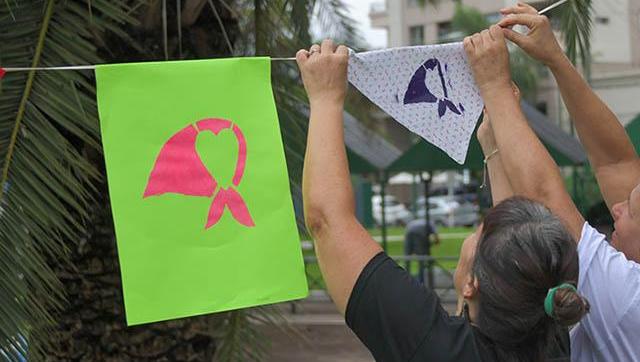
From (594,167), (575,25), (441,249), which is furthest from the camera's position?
(441,249)

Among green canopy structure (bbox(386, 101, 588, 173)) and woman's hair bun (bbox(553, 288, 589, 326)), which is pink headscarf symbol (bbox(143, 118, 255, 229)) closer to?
woman's hair bun (bbox(553, 288, 589, 326))

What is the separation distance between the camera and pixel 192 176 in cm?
242

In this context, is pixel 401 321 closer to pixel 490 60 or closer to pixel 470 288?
pixel 470 288

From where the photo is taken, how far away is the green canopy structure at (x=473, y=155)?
11.2 m

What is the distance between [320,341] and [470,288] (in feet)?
29.5

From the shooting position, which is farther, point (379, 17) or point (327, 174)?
point (379, 17)

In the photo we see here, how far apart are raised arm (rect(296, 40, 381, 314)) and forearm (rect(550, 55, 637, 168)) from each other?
28.1 inches

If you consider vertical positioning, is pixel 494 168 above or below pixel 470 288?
above

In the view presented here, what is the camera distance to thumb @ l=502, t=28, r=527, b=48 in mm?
2512

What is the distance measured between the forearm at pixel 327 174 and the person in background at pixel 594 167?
453mm

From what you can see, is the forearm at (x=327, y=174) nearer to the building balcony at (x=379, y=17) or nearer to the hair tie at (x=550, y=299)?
the hair tie at (x=550, y=299)

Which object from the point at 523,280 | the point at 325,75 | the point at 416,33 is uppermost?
the point at 416,33

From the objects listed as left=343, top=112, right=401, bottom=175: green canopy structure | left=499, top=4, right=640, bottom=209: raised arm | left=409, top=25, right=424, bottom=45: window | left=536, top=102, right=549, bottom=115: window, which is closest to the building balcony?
left=409, top=25, right=424, bottom=45: window

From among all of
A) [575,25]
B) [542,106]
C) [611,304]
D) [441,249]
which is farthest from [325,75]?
[542,106]
